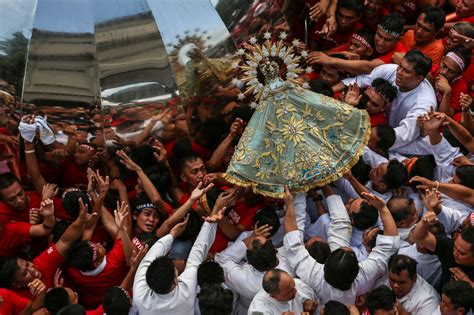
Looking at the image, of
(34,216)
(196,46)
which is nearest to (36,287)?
(34,216)

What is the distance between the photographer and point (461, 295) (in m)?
5.85

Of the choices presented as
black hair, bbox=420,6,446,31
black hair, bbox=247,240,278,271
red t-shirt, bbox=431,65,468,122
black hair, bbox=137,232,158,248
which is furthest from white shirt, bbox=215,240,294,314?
black hair, bbox=420,6,446,31

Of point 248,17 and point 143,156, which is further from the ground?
point 248,17

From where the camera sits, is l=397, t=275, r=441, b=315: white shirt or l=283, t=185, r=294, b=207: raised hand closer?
l=397, t=275, r=441, b=315: white shirt

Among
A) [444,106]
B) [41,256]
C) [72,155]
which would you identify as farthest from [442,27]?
[41,256]

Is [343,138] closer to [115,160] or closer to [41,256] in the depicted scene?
[115,160]

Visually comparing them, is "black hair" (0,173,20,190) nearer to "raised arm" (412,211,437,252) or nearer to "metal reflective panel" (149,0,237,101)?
"metal reflective panel" (149,0,237,101)

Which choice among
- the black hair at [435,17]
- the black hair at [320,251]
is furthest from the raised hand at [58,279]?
the black hair at [435,17]

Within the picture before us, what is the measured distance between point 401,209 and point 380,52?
8.17 ft

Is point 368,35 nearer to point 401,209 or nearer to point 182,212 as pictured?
point 401,209

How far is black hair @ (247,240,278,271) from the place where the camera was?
21.3ft

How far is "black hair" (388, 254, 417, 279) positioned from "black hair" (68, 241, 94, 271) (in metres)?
2.73

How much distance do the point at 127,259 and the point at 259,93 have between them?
79.8 inches

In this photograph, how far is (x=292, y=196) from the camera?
22.8 ft
